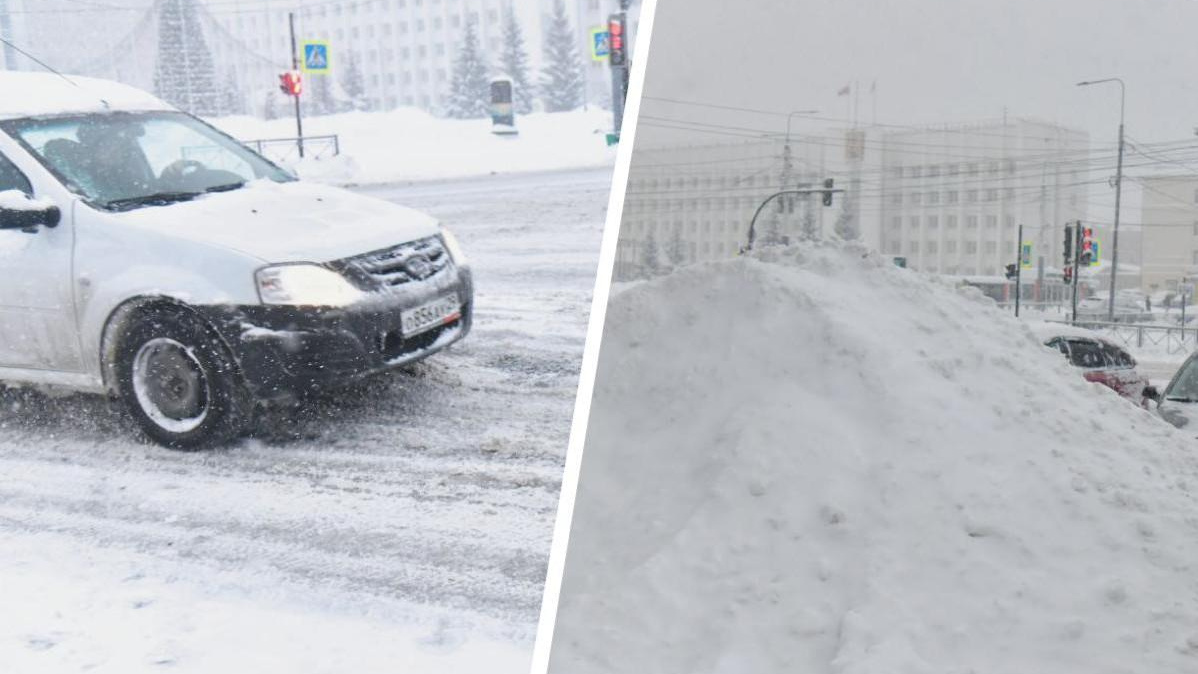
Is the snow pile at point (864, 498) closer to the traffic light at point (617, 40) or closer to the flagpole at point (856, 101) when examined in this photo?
the flagpole at point (856, 101)

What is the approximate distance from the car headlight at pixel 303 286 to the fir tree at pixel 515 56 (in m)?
1.02

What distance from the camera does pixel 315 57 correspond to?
326 cm

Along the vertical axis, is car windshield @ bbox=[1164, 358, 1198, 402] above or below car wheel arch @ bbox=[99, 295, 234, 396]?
below

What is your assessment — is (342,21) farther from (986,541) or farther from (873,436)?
(986,541)

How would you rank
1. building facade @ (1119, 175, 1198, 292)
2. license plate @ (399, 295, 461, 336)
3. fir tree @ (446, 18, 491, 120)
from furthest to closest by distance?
1. building facade @ (1119, 175, 1198, 292)
2. fir tree @ (446, 18, 491, 120)
3. license plate @ (399, 295, 461, 336)

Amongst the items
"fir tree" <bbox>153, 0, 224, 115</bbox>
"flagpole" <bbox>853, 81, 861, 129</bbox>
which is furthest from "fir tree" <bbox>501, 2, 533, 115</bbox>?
"flagpole" <bbox>853, 81, 861, 129</bbox>

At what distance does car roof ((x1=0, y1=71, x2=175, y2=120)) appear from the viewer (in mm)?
2834

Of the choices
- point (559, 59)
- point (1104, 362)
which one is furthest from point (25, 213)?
point (1104, 362)

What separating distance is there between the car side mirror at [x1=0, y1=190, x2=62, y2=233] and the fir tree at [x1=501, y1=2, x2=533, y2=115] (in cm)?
147

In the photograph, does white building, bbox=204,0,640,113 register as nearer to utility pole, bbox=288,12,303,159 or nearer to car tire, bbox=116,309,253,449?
utility pole, bbox=288,12,303,159

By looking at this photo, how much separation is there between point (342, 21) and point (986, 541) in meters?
2.67

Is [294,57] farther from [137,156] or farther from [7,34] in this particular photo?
[7,34]

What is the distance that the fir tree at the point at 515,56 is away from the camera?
3408mm

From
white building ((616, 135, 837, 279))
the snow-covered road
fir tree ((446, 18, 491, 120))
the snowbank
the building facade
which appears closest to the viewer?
the snow-covered road
